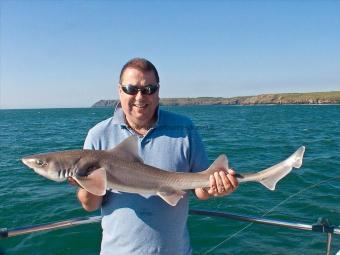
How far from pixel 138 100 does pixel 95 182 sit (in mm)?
790

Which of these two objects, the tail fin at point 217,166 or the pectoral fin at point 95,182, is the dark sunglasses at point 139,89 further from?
the tail fin at point 217,166

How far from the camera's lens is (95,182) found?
3.33 m

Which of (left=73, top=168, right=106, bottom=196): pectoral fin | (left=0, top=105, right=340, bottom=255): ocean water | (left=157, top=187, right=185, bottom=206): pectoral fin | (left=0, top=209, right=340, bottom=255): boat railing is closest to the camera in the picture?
(left=73, top=168, right=106, bottom=196): pectoral fin

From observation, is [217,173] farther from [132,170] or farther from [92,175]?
[92,175]

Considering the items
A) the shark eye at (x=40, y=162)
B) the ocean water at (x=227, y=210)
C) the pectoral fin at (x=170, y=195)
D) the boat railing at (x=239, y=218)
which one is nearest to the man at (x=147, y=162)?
the pectoral fin at (x=170, y=195)

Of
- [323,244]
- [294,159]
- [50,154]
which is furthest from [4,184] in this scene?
[294,159]

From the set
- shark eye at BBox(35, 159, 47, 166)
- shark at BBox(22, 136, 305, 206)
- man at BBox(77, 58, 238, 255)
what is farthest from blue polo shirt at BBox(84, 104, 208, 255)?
shark eye at BBox(35, 159, 47, 166)

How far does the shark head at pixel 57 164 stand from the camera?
3.44m

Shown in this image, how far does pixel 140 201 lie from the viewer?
3.52 m

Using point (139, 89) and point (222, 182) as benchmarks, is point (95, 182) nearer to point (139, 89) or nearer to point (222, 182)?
point (139, 89)

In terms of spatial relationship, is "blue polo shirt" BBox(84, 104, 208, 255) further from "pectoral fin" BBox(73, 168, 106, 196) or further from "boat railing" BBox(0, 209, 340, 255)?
"boat railing" BBox(0, 209, 340, 255)

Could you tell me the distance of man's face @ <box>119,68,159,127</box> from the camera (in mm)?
3570

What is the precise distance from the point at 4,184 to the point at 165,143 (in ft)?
41.6

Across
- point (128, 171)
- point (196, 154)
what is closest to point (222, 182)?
point (196, 154)
